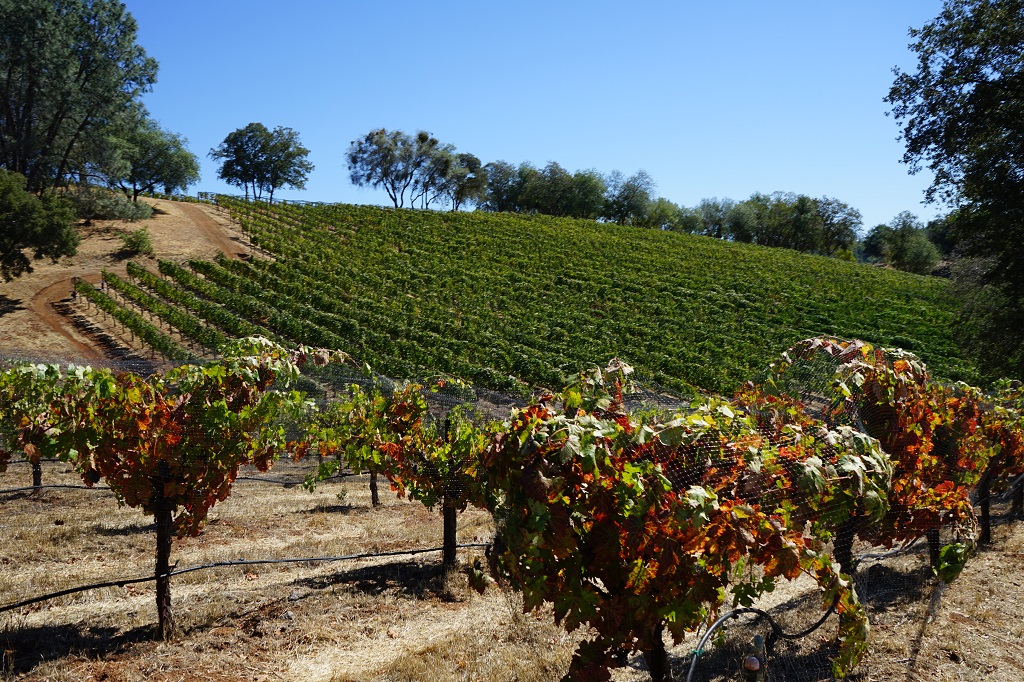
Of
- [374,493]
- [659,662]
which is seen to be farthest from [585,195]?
[659,662]

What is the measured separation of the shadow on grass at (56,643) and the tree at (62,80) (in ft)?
122

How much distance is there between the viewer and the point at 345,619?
23.5 feet

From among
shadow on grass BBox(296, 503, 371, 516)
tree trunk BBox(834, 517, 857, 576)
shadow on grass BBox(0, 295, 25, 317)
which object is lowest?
shadow on grass BBox(296, 503, 371, 516)

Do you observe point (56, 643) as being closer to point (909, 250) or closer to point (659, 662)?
point (659, 662)

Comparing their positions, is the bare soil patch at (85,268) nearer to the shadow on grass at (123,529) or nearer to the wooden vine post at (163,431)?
the shadow on grass at (123,529)

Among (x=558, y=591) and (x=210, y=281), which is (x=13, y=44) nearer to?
(x=210, y=281)

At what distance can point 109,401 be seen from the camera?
6.41 metres

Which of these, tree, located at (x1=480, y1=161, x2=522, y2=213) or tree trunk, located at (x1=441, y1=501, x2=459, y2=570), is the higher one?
tree, located at (x1=480, y1=161, x2=522, y2=213)

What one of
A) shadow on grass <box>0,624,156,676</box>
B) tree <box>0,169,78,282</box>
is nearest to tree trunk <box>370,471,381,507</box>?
shadow on grass <box>0,624,156,676</box>

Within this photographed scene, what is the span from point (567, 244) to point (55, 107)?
117 ft

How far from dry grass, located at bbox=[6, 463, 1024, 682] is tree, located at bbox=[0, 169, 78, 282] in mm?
23491

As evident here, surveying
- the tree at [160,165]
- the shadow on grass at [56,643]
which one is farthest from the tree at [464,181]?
the shadow on grass at [56,643]

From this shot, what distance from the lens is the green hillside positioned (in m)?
30.5

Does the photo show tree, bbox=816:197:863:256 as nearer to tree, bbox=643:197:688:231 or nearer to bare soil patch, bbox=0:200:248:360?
tree, bbox=643:197:688:231
